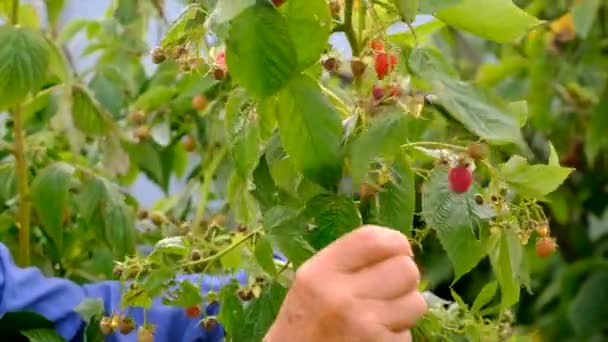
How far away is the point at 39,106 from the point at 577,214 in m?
0.92

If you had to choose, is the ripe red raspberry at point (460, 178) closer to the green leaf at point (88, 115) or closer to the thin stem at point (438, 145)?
the thin stem at point (438, 145)

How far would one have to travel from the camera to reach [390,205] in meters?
0.49

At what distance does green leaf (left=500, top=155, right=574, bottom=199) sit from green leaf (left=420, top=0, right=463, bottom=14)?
0.08m

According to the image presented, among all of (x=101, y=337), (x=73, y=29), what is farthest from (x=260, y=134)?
(x=73, y=29)

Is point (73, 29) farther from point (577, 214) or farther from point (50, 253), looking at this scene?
point (577, 214)

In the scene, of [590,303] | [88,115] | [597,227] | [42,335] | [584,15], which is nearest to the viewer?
[42,335]

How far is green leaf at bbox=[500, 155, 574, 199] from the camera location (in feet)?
1.65

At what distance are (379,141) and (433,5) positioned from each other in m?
0.06

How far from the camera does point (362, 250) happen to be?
0.43m

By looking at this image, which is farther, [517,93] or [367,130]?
[517,93]

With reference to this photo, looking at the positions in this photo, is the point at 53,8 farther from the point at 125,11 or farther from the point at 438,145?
the point at 438,145

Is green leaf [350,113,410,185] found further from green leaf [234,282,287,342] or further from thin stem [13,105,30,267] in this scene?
thin stem [13,105,30,267]

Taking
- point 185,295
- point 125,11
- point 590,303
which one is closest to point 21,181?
point 125,11

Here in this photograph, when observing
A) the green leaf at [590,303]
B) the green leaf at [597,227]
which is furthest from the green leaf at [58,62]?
the green leaf at [597,227]
